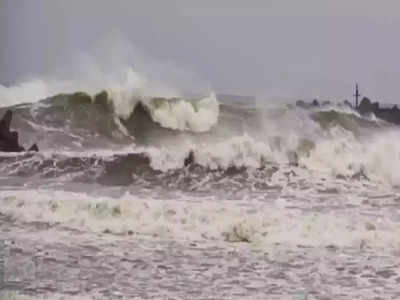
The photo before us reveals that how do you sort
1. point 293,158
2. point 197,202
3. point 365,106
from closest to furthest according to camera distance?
point 365,106 < point 197,202 < point 293,158

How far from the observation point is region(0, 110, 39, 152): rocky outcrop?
8.79 feet

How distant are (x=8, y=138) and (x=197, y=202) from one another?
869 millimetres

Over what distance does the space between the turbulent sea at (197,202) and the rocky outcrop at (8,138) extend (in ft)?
0.09

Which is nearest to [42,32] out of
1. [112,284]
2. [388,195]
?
[112,284]

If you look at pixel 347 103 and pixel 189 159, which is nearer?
pixel 347 103

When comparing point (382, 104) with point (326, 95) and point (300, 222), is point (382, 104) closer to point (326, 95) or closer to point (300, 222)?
point (326, 95)

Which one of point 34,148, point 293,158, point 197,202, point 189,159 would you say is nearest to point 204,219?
point 197,202

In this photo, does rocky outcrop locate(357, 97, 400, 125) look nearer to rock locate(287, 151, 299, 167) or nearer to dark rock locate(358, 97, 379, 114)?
dark rock locate(358, 97, 379, 114)

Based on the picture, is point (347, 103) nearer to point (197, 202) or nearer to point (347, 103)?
point (347, 103)

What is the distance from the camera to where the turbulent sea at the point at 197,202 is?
6.84 ft

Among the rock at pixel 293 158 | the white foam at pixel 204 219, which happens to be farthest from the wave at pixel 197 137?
the white foam at pixel 204 219

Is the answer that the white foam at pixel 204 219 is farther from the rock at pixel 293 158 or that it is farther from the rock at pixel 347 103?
the rock at pixel 347 103

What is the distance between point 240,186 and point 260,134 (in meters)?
0.23

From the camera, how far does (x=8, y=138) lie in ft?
8.84
